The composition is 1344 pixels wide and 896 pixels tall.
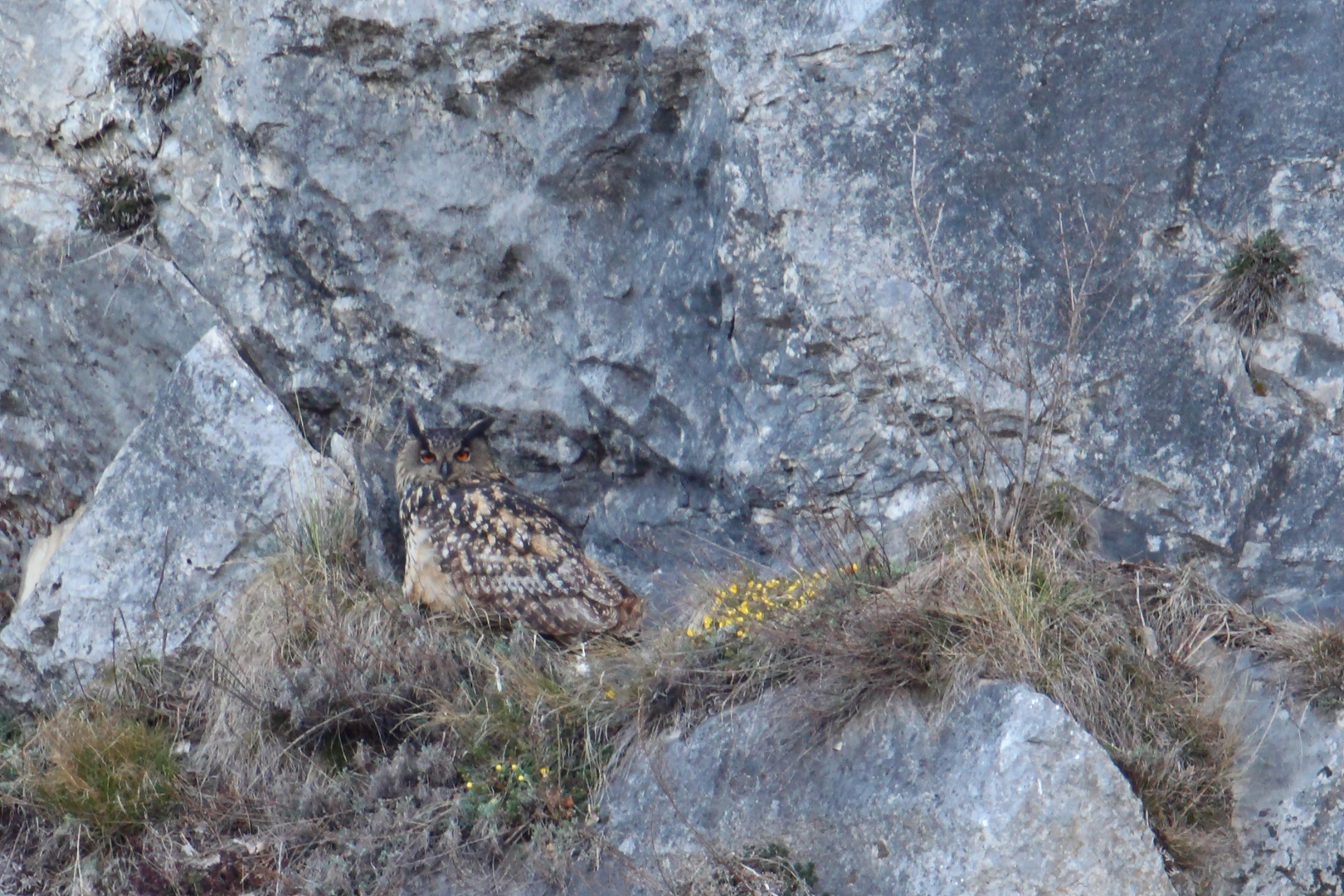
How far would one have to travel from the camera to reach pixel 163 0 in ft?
20.6

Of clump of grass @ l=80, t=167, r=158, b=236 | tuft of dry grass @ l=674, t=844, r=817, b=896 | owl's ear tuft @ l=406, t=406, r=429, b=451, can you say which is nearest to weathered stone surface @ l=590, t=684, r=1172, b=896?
tuft of dry grass @ l=674, t=844, r=817, b=896

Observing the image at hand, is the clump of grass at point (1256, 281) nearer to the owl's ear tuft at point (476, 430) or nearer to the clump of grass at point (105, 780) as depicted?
the owl's ear tuft at point (476, 430)

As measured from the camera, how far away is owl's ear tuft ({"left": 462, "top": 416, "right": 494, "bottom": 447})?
5715 millimetres

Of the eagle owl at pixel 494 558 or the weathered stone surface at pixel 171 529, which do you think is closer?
the eagle owl at pixel 494 558

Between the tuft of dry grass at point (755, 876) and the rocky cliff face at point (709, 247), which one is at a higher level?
the rocky cliff face at point (709, 247)

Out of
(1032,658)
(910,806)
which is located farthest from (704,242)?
(910,806)

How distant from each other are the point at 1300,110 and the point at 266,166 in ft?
14.3

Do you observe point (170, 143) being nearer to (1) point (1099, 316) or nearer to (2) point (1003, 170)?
(2) point (1003, 170)

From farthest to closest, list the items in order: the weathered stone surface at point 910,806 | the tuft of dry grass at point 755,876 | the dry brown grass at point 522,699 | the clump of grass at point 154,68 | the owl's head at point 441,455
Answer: the clump of grass at point 154,68 < the owl's head at point 441,455 < the dry brown grass at point 522,699 < the tuft of dry grass at point 755,876 < the weathered stone surface at point 910,806

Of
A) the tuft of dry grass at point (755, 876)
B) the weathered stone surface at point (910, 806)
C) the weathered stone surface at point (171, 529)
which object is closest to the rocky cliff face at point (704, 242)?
the weathered stone surface at point (171, 529)

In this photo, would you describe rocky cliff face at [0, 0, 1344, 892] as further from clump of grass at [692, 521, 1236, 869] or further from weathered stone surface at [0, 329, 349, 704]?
clump of grass at [692, 521, 1236, 869]

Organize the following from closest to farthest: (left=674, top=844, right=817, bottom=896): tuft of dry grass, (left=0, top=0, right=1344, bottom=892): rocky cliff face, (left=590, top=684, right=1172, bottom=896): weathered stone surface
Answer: (left=590, top=684, right=1172, bottom=896): weathered stone surface → (left=674, top=844, right=817, bottom=896): tuft of dry grass → (left=0, top=0, right=1344, bottom=892): rocky cliff face

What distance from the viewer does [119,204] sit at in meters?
6.36

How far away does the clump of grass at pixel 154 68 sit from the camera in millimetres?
6270
